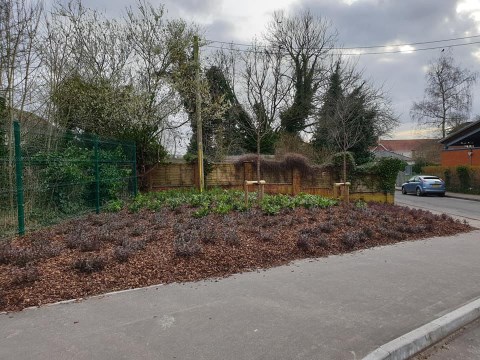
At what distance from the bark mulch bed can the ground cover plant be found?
0.01 m

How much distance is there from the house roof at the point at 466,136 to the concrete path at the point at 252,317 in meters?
27.9

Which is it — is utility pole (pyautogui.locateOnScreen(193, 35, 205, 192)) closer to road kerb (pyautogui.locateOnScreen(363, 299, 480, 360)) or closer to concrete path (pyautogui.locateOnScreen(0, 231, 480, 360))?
concrete path (pyautogui.locateOnScreen(0, 231, 480, 360))

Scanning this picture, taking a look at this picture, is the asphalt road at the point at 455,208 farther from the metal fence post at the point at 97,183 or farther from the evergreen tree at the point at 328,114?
the metal fence post at the point at 97,183

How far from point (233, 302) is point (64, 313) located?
5.90 ft

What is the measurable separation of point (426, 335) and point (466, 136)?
3139 cm

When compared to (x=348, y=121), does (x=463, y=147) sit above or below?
below

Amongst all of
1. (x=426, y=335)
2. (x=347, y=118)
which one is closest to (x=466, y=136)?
(x=347, y=118)

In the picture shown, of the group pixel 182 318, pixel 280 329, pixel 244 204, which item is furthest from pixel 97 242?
pixel 244 204

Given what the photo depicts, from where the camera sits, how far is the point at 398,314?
4.20 m

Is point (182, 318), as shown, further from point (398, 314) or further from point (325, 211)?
point (325, 211)

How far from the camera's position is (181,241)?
6328 millimetres

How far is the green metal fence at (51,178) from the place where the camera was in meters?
7.71

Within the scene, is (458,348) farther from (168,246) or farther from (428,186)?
(428,186)

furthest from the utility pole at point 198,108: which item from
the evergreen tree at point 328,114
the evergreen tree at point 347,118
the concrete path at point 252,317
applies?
the evergreen tree at point 328,114
